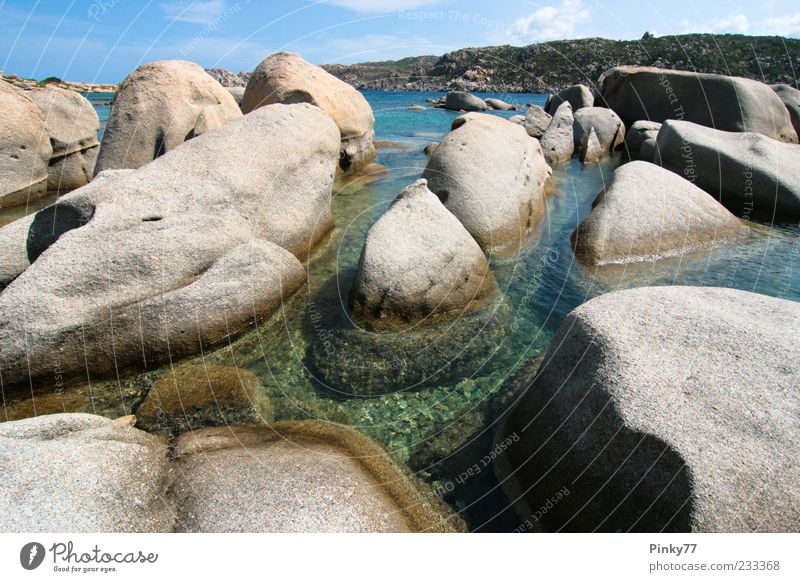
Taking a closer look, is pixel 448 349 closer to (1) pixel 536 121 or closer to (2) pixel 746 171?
(2) pixel 746 171

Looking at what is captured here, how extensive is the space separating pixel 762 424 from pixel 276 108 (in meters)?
7.95

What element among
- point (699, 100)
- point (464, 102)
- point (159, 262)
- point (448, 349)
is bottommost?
point (448, 349)

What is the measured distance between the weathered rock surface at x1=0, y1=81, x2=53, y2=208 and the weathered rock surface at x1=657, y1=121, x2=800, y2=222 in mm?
15968

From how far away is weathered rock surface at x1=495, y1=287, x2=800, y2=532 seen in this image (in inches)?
101

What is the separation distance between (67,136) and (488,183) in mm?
11403

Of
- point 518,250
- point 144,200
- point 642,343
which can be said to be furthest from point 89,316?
point 518,250

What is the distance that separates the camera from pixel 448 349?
543 cm

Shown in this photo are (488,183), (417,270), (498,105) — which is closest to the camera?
(417,270)

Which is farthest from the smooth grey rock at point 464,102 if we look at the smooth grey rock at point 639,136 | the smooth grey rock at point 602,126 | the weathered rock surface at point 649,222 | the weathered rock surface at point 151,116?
the weathered rock surface at point 649,222

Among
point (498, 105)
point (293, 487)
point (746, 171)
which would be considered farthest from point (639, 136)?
point (498, 105)

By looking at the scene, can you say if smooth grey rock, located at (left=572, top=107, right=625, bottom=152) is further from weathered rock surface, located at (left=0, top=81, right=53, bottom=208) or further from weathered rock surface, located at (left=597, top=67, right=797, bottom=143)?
weathered rock surface, located at (left=0, top=81, right=53, bottom=208)

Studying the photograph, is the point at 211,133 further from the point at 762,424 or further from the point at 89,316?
the point at 762,424

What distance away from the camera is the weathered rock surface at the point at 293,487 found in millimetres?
2889

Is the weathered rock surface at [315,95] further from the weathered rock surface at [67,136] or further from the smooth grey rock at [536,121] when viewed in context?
the smooth grey rock at [536,121]
